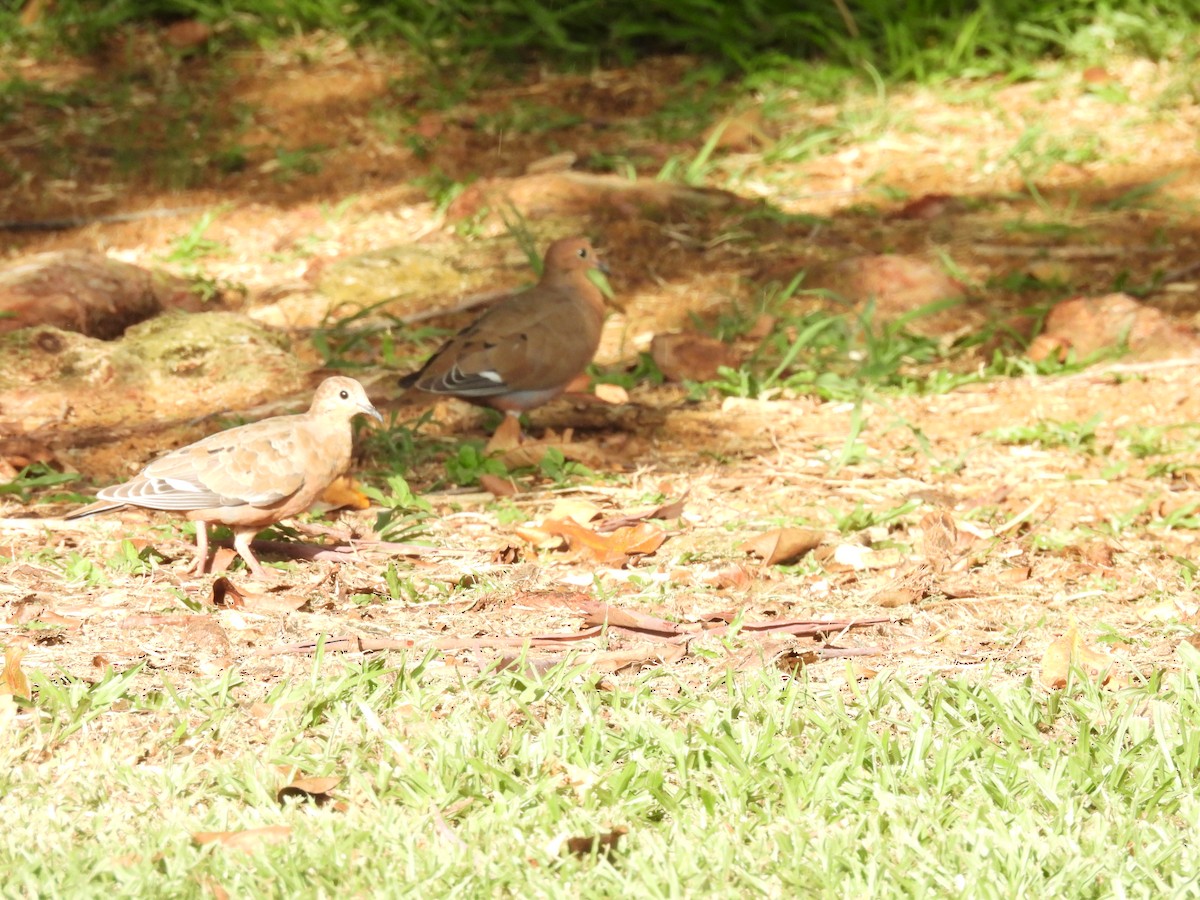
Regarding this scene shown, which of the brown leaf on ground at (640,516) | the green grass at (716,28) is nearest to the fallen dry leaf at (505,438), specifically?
the brown leaf on ground at (640,516)

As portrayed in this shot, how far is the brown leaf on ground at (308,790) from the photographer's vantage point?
11.3 feet

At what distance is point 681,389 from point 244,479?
2.80 metres

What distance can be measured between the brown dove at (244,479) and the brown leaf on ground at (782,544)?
1.32m

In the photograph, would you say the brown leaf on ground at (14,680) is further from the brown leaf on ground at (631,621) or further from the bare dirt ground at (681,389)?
the brown leaf on ground at (631,621)

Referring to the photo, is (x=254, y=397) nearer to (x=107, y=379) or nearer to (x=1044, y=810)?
(x=107, y=379)

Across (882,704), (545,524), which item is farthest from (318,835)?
(545,524)

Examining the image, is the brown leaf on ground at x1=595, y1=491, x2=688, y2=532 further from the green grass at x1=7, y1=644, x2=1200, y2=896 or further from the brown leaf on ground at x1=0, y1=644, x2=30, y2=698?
the brown leaf on ground at x1=0, y1=644, x2=30, y2=698

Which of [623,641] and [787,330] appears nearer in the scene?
[623,641]

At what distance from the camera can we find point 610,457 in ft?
20.3

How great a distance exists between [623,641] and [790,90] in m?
7.00


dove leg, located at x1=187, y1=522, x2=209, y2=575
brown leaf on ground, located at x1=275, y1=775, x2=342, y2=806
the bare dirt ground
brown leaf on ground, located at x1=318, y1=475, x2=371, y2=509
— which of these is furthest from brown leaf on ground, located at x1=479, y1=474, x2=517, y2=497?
brown leaf on ground, located at x1=275, y1=775, x2=342, y2=806

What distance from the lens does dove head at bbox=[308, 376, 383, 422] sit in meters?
4.97

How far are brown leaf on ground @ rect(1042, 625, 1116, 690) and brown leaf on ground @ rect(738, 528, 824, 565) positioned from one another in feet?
3.35

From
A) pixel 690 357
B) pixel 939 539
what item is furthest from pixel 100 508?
pixel 690 357
